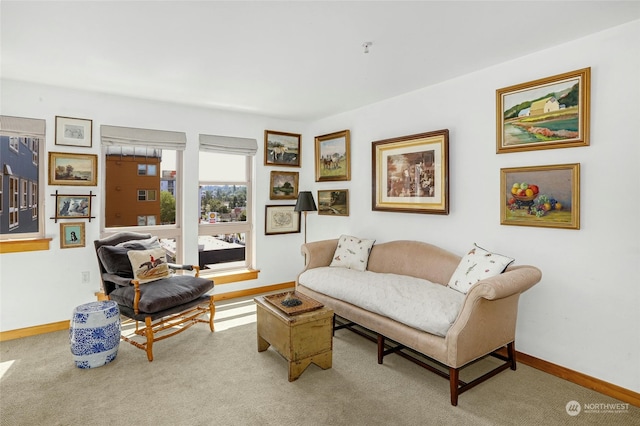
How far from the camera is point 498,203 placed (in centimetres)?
305

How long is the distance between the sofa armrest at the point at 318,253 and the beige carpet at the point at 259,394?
1239mm

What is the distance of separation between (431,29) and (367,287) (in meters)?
2.19

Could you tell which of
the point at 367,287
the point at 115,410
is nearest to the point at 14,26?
the point at 115,410

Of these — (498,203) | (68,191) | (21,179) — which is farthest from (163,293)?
(498,203)

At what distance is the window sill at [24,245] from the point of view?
3336 millimetres

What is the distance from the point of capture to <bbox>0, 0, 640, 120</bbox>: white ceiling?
2131 millimetres

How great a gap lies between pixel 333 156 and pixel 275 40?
2.49 meters

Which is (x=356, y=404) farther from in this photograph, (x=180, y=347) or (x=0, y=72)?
(x=0, y=72)

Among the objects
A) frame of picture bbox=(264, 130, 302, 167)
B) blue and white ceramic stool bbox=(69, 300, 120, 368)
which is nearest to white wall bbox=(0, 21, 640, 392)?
frame of picture bbox=(264, 130, 302, 167)

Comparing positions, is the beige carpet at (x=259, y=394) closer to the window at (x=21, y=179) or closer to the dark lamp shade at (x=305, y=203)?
the window at (x=21, y=179)

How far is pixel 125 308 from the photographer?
122 inches

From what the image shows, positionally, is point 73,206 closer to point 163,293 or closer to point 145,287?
point 145,287

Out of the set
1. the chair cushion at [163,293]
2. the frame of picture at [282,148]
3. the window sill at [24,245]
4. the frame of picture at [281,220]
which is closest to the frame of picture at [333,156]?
the frame of picture at [282,148]

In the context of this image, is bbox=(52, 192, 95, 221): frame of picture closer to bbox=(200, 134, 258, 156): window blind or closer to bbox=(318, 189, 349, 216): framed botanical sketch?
bbox=(200, 134, 258, 156): window blind
